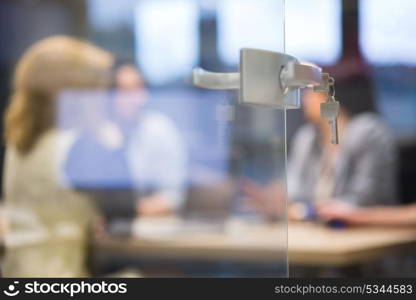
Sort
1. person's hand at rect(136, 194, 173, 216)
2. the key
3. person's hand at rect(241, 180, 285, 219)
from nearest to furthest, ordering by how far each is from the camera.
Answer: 1. the key
2. person's hand at rect(241, 180, 285, 219)
3. person's hand at rect(136, 194, 173, 216)

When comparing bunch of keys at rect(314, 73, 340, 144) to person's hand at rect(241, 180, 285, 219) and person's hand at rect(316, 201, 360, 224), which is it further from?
person's hand at rect(316, 201, 360, 224)

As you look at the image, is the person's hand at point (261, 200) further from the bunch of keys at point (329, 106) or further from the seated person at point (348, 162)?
the bunch of keys at point (329, 106)

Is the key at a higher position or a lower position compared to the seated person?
lower

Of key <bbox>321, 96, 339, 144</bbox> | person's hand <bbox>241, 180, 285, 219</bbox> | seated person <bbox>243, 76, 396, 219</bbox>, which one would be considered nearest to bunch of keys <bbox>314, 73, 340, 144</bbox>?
key <bbox>321, 96, 339, 144</bbox>

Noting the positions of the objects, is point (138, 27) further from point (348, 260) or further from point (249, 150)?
point (348, 260)

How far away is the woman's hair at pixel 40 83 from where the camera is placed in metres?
2.16

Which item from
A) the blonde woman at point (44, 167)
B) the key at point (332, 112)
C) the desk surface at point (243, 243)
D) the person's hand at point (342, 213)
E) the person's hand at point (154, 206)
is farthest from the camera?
the person's hand at point (342, 213)

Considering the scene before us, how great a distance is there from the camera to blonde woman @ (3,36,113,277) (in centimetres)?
210

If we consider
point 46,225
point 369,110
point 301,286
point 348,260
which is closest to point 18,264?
point 46,225

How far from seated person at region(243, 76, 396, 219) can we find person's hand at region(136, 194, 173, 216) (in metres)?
0.38

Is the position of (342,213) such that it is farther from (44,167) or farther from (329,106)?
(329,106)

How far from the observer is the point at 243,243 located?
2629 millimetres

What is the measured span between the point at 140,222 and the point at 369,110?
113 cm

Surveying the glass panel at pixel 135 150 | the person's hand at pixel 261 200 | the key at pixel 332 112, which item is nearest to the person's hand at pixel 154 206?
the glass panel at pixel 135 150
